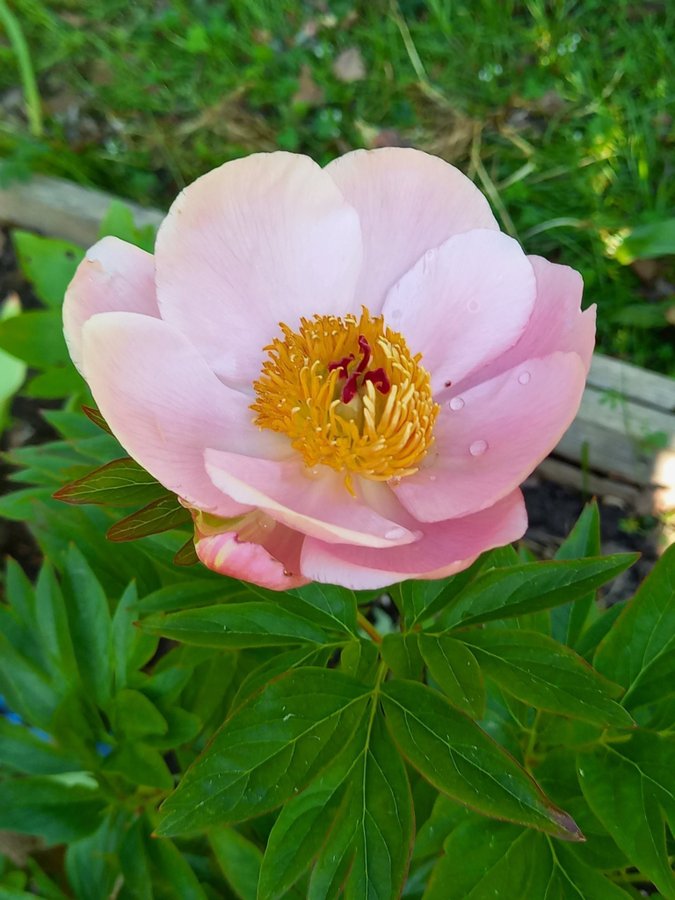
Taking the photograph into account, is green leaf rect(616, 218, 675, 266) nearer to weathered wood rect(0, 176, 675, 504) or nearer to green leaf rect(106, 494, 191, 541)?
weathered wood rect(0, 176, 675, 504)

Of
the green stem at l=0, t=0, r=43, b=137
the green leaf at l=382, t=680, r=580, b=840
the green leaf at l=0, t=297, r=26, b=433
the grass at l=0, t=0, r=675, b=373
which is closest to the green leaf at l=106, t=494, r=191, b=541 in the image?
the green leaf at l=382, t=680, r=580, b=840

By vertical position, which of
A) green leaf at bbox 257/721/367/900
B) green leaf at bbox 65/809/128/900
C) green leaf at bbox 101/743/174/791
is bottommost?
green leaf at bbox 65/809/128/900

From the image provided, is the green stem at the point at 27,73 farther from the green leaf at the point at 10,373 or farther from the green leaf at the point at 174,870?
the green leaf at the point at 174,870

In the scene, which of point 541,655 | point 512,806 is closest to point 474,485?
point 541,655

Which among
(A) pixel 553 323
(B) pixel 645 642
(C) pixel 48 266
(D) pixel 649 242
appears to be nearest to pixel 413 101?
(D) pixel 649 242

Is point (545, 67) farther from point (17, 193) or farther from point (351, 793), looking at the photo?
point (351, 793)

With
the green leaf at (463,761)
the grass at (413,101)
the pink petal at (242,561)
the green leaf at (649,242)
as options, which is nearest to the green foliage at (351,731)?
the green leaf at (463,761)
